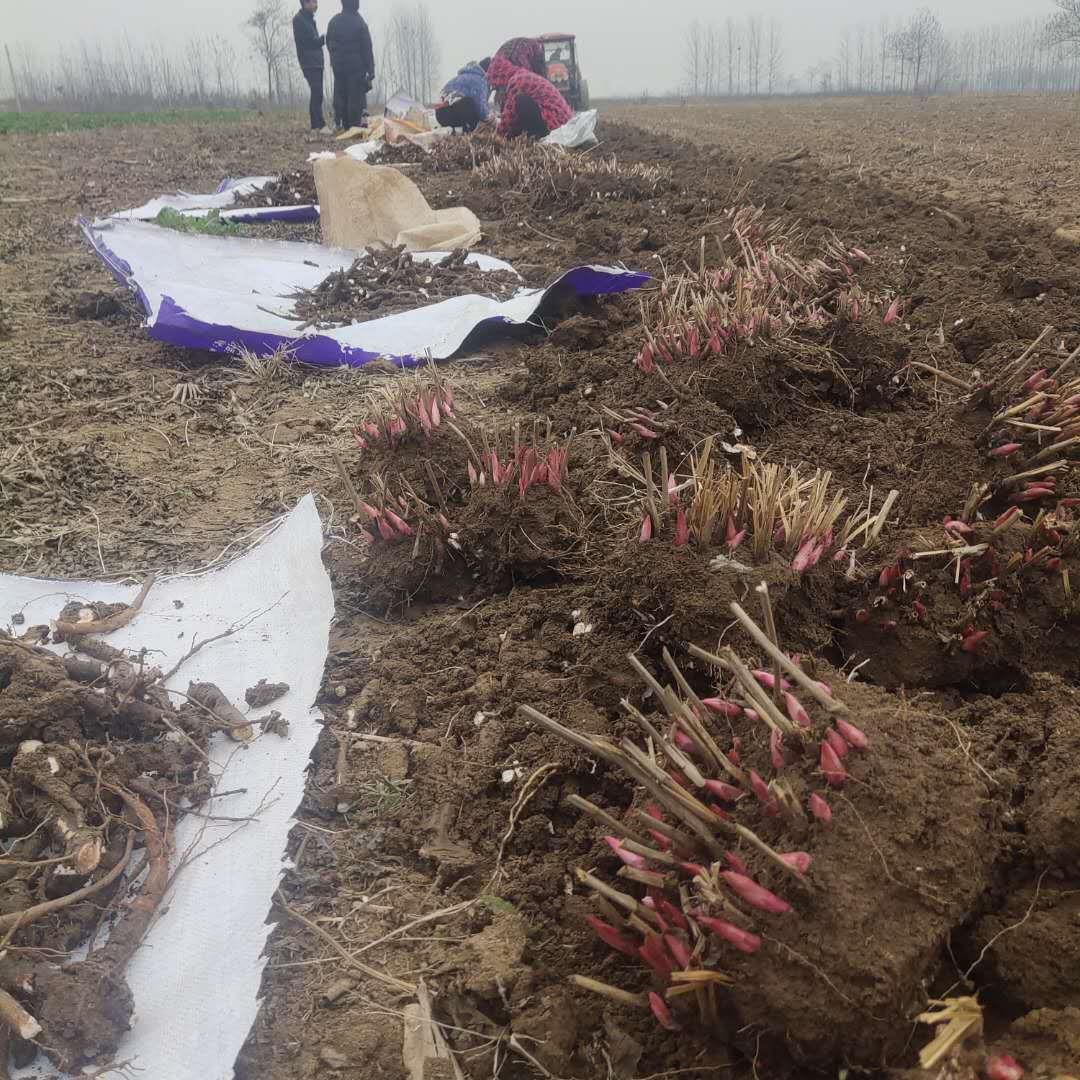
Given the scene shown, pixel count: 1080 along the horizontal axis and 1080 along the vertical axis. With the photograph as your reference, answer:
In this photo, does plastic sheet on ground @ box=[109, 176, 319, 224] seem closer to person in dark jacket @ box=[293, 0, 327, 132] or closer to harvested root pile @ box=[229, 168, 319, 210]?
harvested root pile @ box=[229, 168, 319, 210]

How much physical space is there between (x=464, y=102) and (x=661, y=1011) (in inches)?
591

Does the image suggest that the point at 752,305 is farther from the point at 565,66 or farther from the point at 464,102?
the point at 565,66

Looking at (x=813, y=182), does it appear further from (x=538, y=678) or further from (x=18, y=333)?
(x=538, y=678)

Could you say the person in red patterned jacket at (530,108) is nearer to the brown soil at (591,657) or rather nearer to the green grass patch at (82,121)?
the brown soil at (591,657)

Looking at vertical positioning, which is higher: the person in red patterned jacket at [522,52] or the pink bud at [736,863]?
the person in red patterned jacket at [522,52]

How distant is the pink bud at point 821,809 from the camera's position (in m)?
1.27

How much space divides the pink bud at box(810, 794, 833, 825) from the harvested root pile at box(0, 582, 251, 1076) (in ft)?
4.23

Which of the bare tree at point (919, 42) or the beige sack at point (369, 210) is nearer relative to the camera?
the beige sack at point (369, 210)

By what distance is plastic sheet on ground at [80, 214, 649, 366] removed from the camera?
4727 millimetres

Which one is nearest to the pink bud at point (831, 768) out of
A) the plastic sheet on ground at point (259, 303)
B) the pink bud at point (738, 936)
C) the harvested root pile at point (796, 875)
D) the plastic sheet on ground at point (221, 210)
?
the harvested root pile at point (796, 875)

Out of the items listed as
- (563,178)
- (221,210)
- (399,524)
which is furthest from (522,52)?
(399,524)

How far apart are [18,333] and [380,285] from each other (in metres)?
2.25

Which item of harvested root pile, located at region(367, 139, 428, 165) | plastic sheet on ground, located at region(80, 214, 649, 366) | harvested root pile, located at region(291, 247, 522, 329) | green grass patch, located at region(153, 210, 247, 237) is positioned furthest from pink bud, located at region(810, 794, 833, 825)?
harvested root pile, located at region(367, 139, 428, 165)

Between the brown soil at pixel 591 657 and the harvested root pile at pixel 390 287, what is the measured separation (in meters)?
0.91
